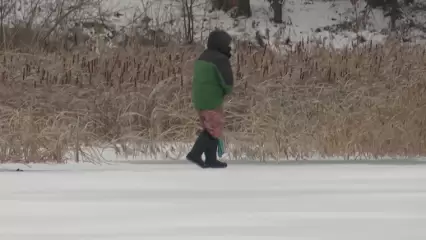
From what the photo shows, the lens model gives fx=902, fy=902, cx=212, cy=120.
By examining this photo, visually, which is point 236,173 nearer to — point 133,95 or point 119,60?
point 133,95

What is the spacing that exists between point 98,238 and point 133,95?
15.0 feet

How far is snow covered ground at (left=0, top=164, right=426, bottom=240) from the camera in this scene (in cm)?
454

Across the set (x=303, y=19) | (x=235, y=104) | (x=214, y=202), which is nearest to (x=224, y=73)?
(x=235, y=104)

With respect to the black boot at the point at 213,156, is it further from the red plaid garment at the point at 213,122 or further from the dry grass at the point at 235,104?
the dry grass at the point at 235,104

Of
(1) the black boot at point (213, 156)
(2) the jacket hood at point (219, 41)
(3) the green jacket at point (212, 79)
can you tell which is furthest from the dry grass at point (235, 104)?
(2) the jacket hood at point (219, 41)

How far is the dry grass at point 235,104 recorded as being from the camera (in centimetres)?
782

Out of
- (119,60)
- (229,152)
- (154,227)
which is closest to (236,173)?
(229,152)

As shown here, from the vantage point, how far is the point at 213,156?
24.0 feet

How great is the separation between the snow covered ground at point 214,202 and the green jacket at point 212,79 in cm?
56

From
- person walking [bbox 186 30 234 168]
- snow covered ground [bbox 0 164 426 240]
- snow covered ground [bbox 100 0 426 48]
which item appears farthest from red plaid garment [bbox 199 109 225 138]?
snow covered ground [bbox 100 0 426 48]

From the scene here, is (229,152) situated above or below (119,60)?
below

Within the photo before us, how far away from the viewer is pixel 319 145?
7.86 meters

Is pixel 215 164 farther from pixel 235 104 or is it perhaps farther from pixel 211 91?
pixel 235 104

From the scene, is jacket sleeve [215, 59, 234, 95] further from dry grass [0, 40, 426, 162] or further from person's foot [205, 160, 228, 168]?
dry grass [0, 40, 426, 162]
